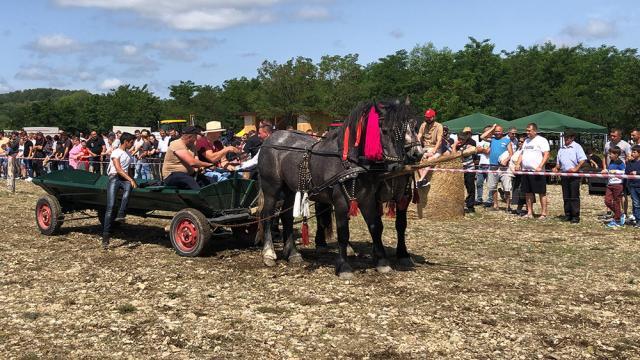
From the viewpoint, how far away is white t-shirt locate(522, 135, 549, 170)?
525 inches

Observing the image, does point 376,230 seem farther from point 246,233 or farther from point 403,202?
point 246,233

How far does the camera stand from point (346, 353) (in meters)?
5.05

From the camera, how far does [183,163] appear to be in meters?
9.27

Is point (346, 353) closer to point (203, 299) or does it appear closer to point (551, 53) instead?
point (203, 299)

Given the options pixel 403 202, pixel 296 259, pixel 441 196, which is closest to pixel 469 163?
pixel 441 196

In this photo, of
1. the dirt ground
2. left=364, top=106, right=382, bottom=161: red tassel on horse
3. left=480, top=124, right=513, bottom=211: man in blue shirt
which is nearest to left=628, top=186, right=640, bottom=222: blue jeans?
the dirt ground

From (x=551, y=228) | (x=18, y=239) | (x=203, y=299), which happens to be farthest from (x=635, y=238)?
(x=18, y=239)

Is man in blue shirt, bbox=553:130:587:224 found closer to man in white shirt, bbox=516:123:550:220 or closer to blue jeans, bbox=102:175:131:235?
man in white shirt, bbox=516:123:550:220

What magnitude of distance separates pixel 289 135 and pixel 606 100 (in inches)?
1740

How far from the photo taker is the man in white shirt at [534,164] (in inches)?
518

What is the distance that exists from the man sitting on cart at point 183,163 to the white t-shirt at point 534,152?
25.1 ft

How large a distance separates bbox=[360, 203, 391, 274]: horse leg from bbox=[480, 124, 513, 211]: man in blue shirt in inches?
293

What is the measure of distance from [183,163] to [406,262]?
12.4ft

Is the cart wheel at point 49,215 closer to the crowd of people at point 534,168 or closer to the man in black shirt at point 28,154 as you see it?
the crowd of people at point 534,168
